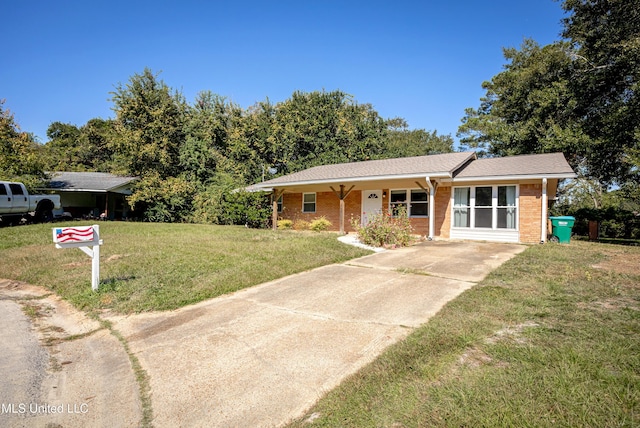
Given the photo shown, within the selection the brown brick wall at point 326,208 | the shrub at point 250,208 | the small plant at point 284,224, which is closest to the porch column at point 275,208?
the small plant at point 284,224

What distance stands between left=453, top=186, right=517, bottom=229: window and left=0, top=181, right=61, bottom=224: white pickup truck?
20445 mm

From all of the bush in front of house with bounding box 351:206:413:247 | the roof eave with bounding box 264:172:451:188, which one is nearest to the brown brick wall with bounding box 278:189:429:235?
the roof eave with bounding box 264:172:451:188

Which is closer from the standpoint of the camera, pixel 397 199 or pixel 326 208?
pixel 397 199

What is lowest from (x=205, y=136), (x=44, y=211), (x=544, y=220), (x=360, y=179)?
(x=544, y=220)

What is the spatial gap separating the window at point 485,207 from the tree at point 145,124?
2095 centimetres

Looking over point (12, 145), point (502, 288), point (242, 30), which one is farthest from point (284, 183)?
point (12, 145)

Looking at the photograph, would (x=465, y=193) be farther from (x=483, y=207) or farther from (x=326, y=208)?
(x=326, y=208)

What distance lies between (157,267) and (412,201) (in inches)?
437

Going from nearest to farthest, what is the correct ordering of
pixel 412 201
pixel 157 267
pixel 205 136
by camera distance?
pixel 157 267, pixel 412 201, pixel 205 136

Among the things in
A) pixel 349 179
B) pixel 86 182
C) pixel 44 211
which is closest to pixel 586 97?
pixel 349 179

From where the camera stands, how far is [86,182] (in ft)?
79.8

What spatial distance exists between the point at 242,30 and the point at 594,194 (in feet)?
106

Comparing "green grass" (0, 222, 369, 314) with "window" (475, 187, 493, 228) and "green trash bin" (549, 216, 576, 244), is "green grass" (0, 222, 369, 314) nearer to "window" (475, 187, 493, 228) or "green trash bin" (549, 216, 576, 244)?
"window" (475, 187, 493, 228)

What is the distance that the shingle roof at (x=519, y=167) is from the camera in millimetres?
11723
